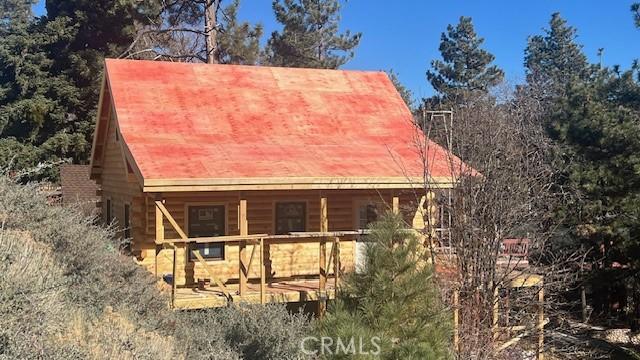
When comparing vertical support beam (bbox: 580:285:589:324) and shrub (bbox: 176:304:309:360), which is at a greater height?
shrub (bbox: 176:304:309:360)

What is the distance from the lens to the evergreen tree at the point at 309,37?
3762 cm

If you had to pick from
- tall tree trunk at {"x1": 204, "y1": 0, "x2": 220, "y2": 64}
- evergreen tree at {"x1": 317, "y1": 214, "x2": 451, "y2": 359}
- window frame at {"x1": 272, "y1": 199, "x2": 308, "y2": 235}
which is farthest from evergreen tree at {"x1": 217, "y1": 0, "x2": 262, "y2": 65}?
evergreen tree at {"x1": 317, "y1": 214, "x2": 451, "y2": 359}

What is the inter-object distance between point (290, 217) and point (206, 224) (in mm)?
1900

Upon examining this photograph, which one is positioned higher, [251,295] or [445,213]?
[445,213]

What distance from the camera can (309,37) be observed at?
3734 cm

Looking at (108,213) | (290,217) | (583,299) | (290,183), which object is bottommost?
(583,299)

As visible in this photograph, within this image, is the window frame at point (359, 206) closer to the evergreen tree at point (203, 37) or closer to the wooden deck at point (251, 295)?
the wooden deck at point (251, 295)

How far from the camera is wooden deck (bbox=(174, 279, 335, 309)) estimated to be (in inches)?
442

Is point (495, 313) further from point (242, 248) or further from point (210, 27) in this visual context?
point (210, 27)

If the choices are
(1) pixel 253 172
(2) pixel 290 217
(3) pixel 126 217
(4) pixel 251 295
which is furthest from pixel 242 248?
(3) pixel 126 217

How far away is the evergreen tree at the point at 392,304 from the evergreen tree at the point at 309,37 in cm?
3078

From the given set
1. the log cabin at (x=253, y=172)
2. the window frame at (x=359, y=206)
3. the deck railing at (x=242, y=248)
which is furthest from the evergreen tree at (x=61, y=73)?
the deck railing at (x=242, y=248)

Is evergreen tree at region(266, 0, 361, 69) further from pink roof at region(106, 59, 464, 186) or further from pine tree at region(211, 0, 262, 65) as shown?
pink roof at region(106, 59, 464, 186)

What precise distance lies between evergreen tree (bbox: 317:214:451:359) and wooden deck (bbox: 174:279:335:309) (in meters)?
3.61
